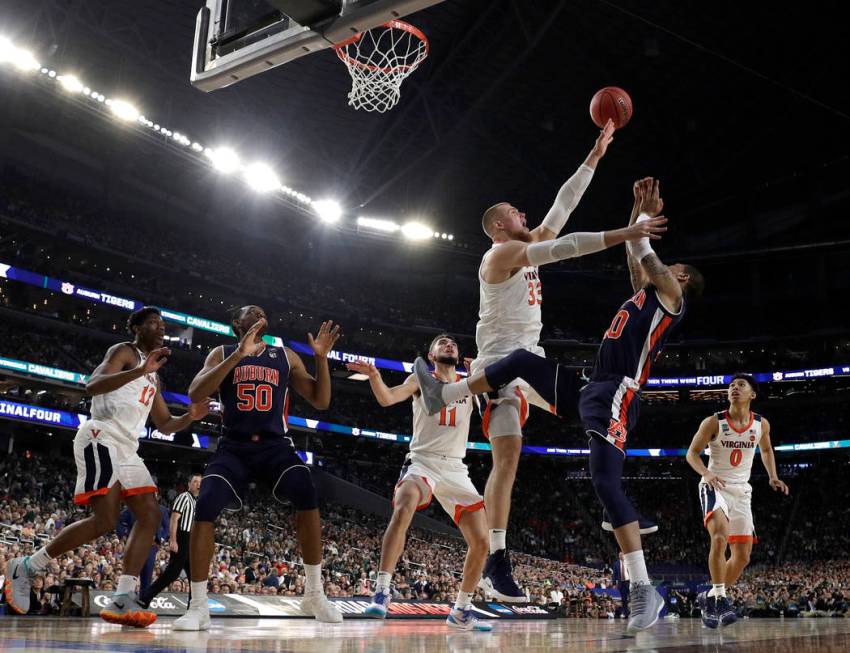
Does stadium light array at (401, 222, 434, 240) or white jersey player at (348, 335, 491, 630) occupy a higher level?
stadium light array at (401, 222, 434, 240)

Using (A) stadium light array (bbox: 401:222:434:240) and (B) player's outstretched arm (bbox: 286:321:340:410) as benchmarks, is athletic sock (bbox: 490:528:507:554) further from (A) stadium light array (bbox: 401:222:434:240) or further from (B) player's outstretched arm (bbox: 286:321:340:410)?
(A) stadium light array (bbox: 401:222:434:240)

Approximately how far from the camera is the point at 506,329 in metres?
6.16

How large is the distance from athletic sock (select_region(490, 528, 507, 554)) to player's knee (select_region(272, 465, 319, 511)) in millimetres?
1338

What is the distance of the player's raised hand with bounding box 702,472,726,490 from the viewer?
8156 mm

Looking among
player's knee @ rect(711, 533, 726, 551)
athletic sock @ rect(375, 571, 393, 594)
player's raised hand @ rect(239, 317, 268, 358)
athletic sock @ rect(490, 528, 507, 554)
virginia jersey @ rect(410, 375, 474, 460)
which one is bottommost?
athletic sock @ rect(375, 571, 393, 594)

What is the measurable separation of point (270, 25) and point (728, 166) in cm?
3102

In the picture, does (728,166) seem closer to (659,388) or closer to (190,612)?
(659,388)

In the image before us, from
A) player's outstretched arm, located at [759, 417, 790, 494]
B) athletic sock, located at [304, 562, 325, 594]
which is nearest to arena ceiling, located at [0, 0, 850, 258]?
player's outstretched arm, located at [759, 417, 790, 494]

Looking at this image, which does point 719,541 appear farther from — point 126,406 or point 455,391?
point 126,406

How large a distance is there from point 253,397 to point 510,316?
2.05 m

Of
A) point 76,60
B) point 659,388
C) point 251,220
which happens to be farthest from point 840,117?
point 76,60

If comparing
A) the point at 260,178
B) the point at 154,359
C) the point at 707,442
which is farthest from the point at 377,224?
the point at 154,359

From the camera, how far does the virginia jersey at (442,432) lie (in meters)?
6.84

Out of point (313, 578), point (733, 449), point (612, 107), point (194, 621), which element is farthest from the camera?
point (733, 449)
